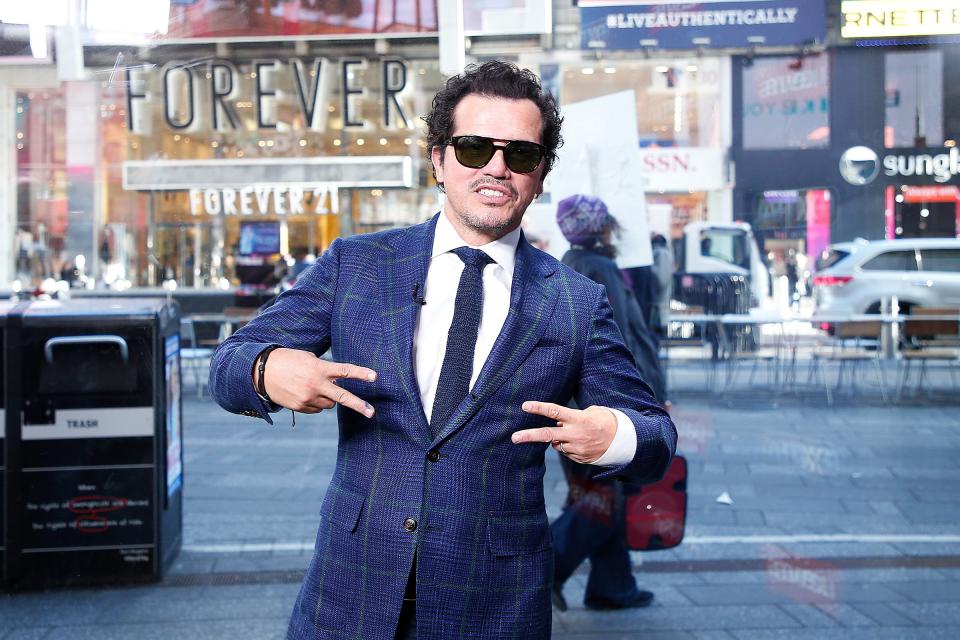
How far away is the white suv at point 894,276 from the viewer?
50.9ft

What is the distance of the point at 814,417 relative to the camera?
32.8 feet

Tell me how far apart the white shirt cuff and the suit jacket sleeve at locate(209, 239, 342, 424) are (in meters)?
0.59

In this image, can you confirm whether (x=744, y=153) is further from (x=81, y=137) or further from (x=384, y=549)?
(x=384, y=549)

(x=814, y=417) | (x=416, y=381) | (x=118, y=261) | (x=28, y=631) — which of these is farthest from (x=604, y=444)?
(x=118, y=261)

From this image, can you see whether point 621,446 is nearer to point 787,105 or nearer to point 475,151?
point 475,151

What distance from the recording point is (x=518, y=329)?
2.13 m

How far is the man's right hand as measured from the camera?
1905mm

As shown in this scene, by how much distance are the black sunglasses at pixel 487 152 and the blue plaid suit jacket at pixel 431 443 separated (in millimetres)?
179

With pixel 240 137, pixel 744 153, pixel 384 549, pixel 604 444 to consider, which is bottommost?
pixel 384 549

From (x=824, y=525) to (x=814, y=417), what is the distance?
413 cm

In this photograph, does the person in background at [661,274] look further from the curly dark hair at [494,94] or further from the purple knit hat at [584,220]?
the curly dark hair at [494,94]

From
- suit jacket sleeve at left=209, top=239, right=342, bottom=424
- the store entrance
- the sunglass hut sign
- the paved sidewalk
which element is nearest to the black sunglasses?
suit jacket sleeve at left=209, top=239, right=342, bottom=424

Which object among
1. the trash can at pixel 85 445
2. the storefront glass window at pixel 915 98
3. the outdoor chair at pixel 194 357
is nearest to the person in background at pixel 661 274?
the trash can at pixel 85 445

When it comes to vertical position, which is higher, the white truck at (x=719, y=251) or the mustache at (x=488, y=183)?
the white truck at (x=719, y=251)
